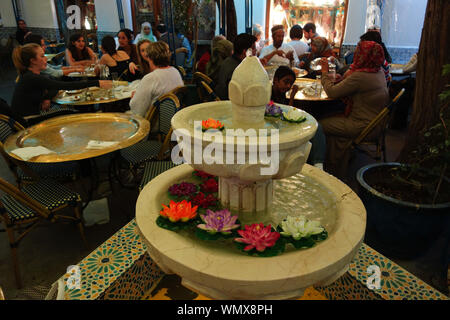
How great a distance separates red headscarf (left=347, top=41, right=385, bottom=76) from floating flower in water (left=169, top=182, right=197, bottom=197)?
7.81ft

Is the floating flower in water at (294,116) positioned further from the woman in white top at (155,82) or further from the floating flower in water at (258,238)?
the woman in white top at (155,82)

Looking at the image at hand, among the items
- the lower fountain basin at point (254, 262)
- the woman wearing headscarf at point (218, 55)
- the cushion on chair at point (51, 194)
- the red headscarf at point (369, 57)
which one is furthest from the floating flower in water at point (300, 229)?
the woman wearing headscarf at point (218, 55)

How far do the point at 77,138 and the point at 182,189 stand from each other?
4.55 ft

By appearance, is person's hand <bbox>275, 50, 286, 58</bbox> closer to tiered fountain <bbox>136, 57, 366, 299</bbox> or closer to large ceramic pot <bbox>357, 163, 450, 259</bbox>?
large ceramic pot <bbox>357, 163, 450, 259</bbox>

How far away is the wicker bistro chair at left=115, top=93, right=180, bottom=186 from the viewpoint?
9.98 feet

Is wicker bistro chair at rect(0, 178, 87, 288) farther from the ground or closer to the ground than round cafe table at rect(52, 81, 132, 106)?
closer to the ground

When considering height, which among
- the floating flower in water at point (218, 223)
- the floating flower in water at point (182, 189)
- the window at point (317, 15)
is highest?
the window at point (317, 15)

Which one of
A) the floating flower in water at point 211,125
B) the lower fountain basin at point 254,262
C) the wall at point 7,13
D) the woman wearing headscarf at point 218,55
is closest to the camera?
the lower fountain basin at point 254,262

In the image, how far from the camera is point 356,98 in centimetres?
342

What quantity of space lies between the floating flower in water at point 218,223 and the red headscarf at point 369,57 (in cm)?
257

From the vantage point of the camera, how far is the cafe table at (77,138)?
2349 millimetres

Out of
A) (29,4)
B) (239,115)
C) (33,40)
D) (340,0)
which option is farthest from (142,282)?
(29,4)

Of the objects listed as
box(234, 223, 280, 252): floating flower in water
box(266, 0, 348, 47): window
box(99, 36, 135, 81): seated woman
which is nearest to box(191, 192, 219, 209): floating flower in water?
box(234, 223, 280, 252): floating flower in water

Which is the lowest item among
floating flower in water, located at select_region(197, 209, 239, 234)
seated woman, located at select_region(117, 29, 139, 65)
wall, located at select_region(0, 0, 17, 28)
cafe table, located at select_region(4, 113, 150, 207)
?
floating flower in water, located at select_region(197, 209, 239, 234)
